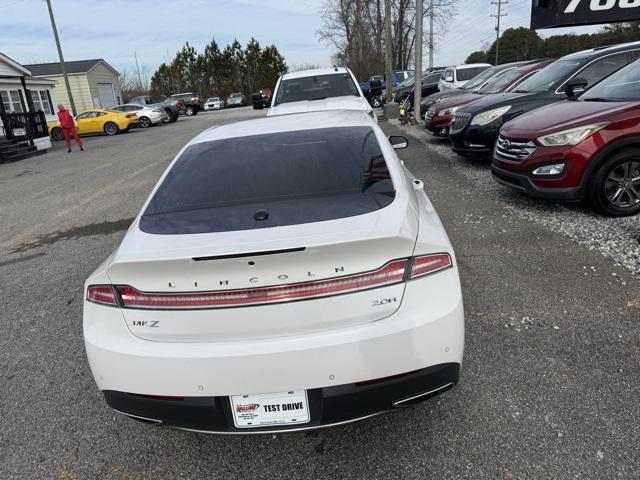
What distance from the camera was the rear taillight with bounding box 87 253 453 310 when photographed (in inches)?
76.1

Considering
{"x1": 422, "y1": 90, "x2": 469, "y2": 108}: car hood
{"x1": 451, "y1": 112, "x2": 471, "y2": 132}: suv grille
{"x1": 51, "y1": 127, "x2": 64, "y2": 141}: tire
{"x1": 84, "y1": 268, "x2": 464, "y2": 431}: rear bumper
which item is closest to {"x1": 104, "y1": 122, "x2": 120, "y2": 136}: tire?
{"x1": 51, "y1": 127, "x2": 64, "y2": 141}: tire

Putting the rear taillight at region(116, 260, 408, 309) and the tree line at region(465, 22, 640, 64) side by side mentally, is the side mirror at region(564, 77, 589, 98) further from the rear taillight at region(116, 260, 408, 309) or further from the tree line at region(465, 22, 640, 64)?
the tree line at region(465, 22, 640, 64)

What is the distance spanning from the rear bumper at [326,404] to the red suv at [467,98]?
932 cm

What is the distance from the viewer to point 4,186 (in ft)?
37.8

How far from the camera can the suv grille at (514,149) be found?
540 cm

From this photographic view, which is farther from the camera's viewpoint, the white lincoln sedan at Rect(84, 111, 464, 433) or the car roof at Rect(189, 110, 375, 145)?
the car roof at Rect(189, 110, 375, 145)

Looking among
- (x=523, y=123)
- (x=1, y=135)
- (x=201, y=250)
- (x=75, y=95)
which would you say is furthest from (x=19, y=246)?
(x=75, y=95)

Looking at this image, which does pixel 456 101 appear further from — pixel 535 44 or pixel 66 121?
pixel 535 44

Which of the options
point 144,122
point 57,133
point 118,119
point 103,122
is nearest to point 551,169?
point 118,119

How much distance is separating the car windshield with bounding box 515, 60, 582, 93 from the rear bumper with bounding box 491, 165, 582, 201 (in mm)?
→ 2962

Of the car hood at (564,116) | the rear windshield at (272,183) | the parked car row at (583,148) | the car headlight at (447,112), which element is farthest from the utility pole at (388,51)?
the rear windshield at (272,183)

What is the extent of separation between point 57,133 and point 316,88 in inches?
A: 829

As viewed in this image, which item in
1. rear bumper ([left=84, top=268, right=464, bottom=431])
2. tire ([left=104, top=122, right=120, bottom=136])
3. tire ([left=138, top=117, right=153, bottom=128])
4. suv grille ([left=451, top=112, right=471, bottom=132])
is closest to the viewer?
rear bumper ([left=84, top=268, right=464, bottom=431])

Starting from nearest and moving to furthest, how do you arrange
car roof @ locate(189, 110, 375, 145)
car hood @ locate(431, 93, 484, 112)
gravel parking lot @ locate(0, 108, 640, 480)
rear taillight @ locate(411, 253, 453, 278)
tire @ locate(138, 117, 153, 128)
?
1. rear taillight @ locate(411, 253, 453, 278)
2. gravel parking lot @ locate(0, 108, 640, 480)
3. car roof @ locate(189, 110, 375, 145)
4. car hood @ locate(431, 93, 484, 112)
5. tire @ locate(138, 117, 153, 128)
